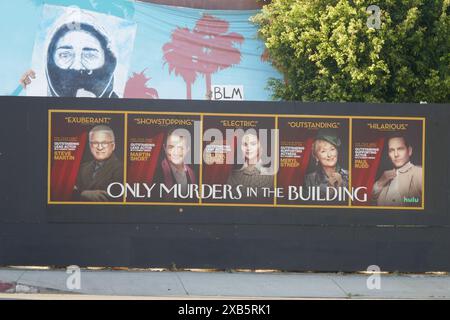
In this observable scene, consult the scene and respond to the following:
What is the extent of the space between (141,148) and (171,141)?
47 centimetres

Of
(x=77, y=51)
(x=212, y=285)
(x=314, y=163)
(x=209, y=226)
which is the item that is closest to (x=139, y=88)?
(x=77, y=51)

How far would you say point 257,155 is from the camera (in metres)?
11.5

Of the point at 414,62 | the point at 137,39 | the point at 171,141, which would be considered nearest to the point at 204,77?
the point at 137,39

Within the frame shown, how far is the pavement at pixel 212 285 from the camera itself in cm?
995

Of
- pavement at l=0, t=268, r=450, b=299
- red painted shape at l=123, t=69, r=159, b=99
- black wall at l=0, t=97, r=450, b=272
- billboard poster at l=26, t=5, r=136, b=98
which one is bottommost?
pavement at l=0, t=268, r=450, b=299

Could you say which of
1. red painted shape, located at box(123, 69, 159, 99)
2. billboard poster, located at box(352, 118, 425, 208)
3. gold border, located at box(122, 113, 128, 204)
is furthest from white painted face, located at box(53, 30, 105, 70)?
billboard poster, located at box(352, 118, 425, 208)

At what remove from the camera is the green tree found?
18766 mm

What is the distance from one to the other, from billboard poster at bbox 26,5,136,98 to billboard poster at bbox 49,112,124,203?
37.2 ft

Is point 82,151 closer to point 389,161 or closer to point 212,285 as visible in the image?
point 212,285

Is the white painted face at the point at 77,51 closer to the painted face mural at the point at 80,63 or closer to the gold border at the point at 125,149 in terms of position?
the painted face mural at the point at 80,63

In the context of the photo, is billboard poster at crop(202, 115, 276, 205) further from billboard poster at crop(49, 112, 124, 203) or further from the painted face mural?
the painted face mural

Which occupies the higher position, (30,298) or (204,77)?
(204,77)
